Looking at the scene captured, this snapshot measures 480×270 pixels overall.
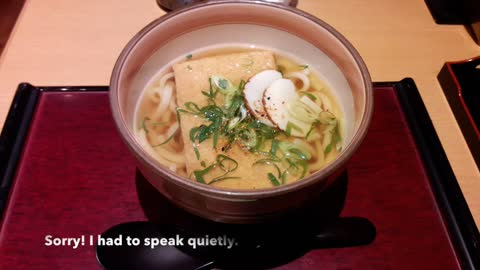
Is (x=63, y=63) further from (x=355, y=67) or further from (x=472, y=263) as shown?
(x=472, y=263)

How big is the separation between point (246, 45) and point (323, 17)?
0.62 metres

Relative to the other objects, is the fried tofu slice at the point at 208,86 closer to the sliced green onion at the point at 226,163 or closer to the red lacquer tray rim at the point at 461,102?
the sliced green onion at the point at 226,163

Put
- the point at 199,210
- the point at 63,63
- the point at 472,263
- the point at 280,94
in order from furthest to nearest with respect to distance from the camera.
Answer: the point at 63,63 → the point at 280,94 → the point at 472,263 → the point at 199,210

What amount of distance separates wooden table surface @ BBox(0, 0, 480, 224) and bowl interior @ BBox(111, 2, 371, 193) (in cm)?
42

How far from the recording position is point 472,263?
0.91 meters

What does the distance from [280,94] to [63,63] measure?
2.58 feet

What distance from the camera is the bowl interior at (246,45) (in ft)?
2.82

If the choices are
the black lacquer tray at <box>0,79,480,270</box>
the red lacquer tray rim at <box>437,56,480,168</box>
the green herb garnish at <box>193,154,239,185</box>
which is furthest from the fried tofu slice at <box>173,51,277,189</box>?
the red lacquer tray rim at <box>437,56,480,168</box>

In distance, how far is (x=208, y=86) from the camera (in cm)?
106

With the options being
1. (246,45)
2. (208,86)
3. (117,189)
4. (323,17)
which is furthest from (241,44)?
(323,17)

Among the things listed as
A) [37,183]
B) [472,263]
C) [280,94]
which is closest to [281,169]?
[280,94]

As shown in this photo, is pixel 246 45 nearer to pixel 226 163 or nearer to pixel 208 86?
pixel 208 86

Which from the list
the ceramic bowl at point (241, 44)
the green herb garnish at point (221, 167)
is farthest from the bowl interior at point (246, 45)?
the green herb garnish at point (221, 167)

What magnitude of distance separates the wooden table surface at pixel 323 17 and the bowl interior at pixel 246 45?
0.42 meters
